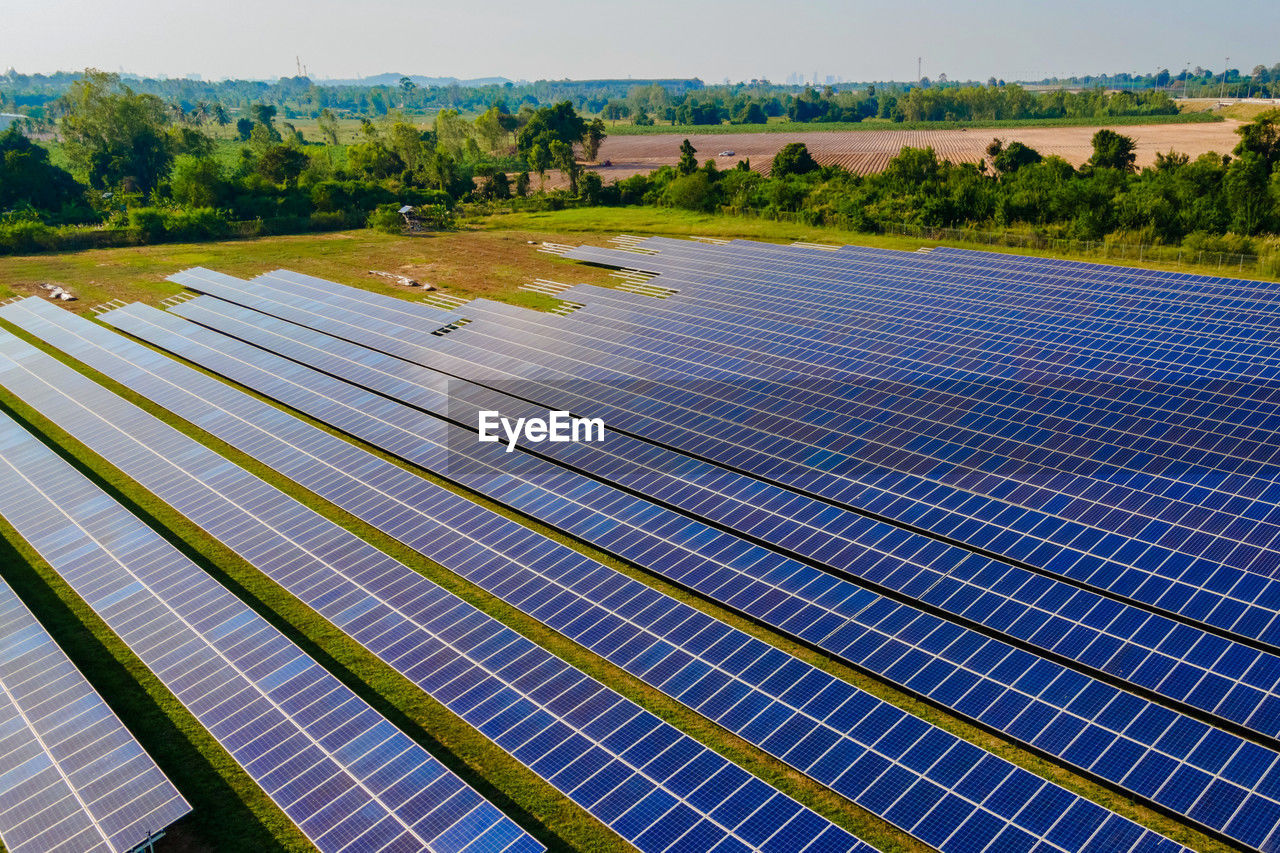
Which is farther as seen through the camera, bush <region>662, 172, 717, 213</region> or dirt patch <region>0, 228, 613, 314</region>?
bush <region>662, 172, 717, 213</region>

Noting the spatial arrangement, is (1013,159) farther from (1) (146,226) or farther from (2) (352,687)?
(2) (352,687)

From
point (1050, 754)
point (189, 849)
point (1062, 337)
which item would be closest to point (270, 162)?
point (1062, 337)

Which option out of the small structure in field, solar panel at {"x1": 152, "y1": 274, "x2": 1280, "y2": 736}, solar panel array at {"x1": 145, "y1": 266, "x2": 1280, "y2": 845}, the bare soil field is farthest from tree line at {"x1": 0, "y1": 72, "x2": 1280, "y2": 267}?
solar panel array at {"x1": 145, "y1": 266, "x2": 1280, "y2": 845}

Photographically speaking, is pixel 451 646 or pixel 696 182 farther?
pixel 696 182

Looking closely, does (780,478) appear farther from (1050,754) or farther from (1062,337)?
(1062,337)

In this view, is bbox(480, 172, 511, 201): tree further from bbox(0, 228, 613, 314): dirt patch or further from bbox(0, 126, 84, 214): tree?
bbox(0, 126, 84, 214): tree
